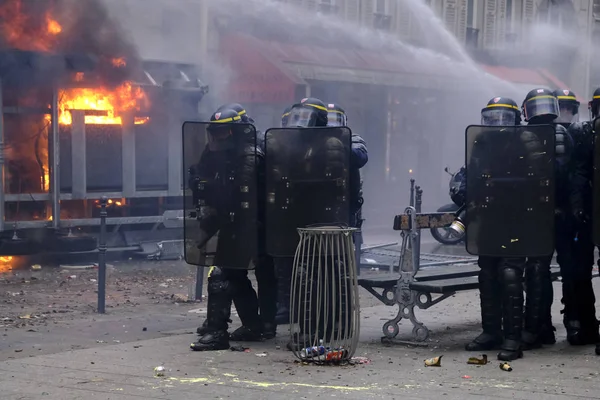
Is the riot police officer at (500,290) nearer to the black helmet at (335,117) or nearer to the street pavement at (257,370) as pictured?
the street pavement at (257,370)

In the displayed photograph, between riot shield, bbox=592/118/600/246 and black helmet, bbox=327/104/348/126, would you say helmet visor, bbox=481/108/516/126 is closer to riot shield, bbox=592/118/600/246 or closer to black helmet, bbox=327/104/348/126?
riot shield, bbox=592/118/600/246

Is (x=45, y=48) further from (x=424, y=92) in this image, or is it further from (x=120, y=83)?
(x=424, y=92)

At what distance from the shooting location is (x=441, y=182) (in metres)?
26.2

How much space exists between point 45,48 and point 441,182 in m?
14.7

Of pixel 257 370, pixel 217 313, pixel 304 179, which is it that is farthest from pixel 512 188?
pixel 217 313

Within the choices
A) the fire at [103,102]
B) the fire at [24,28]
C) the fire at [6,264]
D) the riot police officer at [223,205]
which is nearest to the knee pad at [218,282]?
the riot police officer at [223,205]

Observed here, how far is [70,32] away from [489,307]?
8757mm

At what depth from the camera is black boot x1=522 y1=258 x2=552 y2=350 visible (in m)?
6.79

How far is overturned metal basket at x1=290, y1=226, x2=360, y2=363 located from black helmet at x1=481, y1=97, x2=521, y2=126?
4.35 ft

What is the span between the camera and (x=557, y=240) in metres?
6.99

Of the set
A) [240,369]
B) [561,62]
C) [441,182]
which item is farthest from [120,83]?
[561,62]

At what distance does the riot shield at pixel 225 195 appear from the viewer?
22.6 ft

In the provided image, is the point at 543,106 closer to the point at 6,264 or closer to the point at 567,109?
the point at 567,109

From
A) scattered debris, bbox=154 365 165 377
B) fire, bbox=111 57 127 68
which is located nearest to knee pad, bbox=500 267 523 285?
scattered debris, bbox=154 365 165 377
